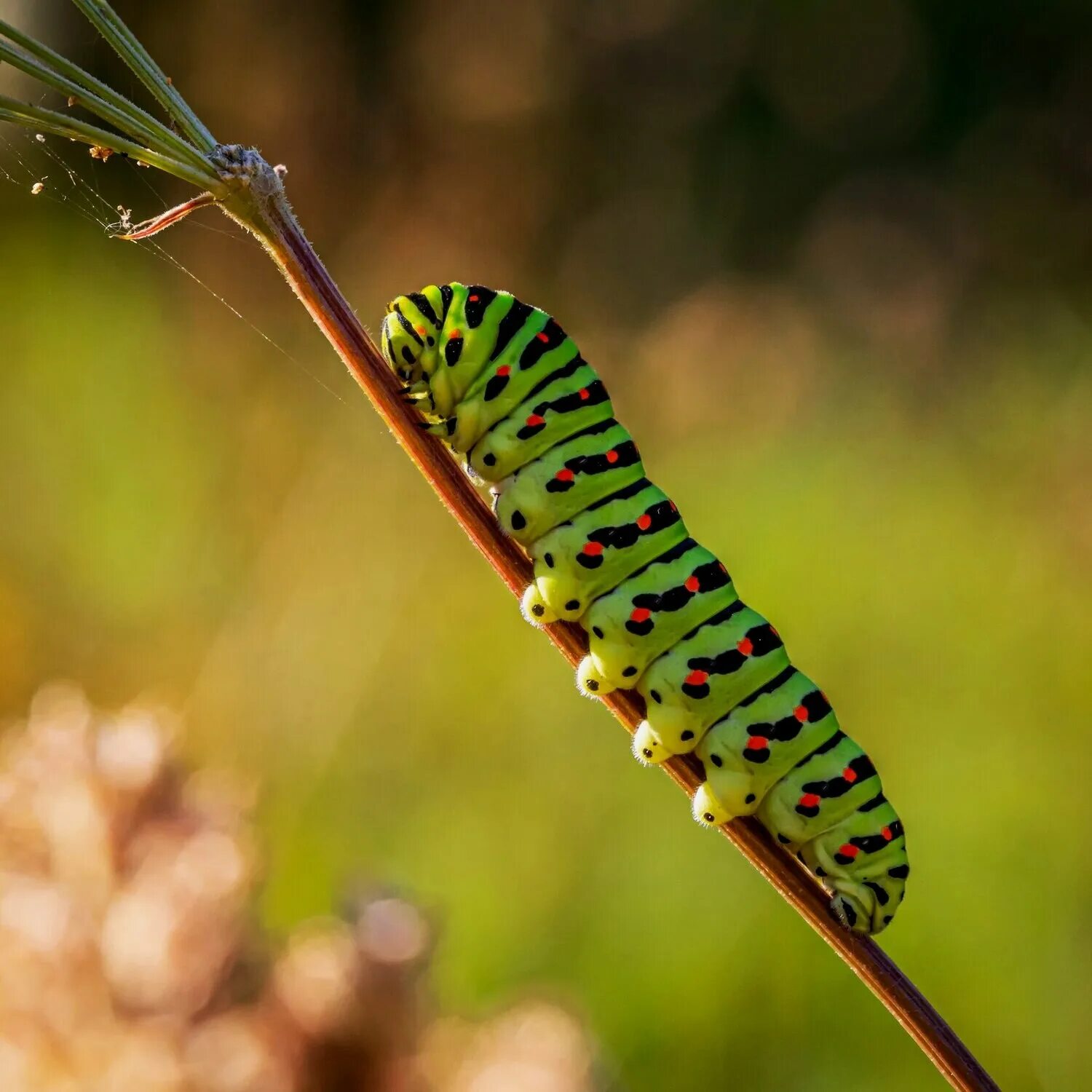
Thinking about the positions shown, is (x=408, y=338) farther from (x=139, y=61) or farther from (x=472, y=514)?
(x=139, y=61)

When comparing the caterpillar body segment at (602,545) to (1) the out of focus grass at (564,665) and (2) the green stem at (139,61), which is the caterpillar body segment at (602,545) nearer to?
(2) the green stem at (139,61)

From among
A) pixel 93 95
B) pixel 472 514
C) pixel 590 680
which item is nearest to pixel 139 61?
pixel 93 95

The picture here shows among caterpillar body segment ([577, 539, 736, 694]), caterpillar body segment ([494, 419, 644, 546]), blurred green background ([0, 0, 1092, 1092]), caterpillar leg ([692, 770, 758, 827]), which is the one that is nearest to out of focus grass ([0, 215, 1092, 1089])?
blurred green background ([0, 0, 1092, 1092])

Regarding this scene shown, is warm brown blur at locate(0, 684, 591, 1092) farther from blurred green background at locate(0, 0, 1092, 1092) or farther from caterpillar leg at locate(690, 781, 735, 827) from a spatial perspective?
caterpillar leg at locate(690, 781, 735, 827)

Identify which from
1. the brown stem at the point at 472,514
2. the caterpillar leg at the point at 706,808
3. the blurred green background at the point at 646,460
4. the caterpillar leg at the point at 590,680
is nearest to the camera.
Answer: the brown stem at the point at 472,514

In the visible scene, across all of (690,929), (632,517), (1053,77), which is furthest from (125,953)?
(1053,77)

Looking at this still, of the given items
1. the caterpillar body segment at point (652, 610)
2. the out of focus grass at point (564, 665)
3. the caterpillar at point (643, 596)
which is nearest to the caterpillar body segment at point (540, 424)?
the caterpillar at point (643, 596)
